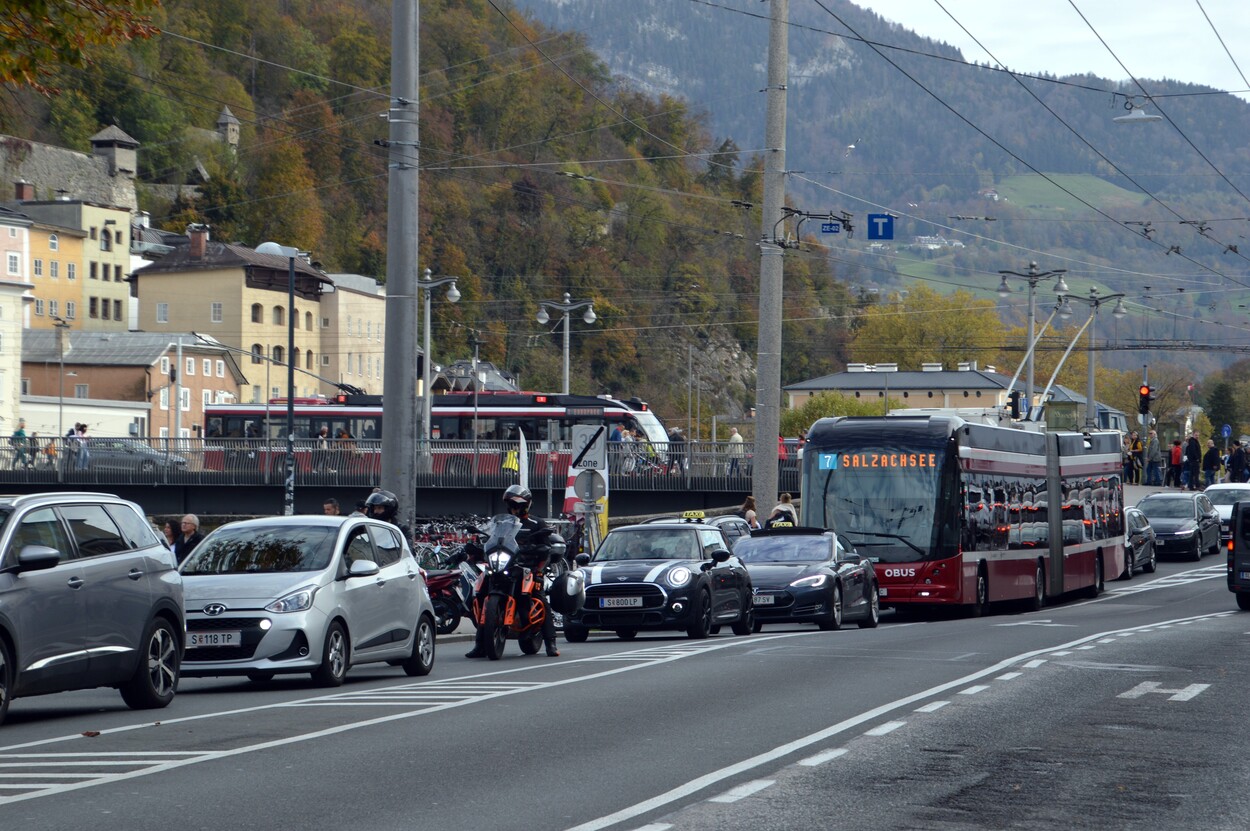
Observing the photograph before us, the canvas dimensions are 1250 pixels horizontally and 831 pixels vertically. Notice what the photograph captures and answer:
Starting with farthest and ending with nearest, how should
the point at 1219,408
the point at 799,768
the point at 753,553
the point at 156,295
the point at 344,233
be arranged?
the point at 1219,408, the point at 344,233, the point at 156,295, the point at 753,553, the point at 799,768

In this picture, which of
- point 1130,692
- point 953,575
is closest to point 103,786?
point 1130,692

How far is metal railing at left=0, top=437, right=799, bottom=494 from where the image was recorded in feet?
180

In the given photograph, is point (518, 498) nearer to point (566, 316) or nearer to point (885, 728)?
point (885, 728)

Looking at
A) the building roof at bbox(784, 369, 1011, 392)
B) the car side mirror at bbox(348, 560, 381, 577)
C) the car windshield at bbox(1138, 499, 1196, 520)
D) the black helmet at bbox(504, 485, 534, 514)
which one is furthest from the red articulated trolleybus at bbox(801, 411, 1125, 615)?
the building roof at bbox(784, 369, 1011, 392)

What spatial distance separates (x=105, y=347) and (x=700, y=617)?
86391 mm

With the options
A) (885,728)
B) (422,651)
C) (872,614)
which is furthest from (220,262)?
(885,728)

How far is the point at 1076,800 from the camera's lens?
9430mm

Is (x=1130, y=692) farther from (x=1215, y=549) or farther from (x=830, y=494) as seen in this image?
(x=1215, y=549)

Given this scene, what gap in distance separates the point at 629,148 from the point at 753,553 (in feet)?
385

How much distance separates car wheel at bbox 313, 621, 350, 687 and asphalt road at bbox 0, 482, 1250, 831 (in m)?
0.21

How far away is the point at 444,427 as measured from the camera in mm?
68312

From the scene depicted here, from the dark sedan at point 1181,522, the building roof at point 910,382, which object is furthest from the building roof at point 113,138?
the dark sedan at point 1181,522

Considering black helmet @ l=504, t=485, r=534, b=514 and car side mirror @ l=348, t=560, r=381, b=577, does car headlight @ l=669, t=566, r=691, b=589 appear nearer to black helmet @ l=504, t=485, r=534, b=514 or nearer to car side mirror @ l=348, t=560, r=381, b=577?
black helmet @ l=504, t=485, r=534, b=514

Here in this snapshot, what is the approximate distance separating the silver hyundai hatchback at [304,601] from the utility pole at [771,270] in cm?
1597
